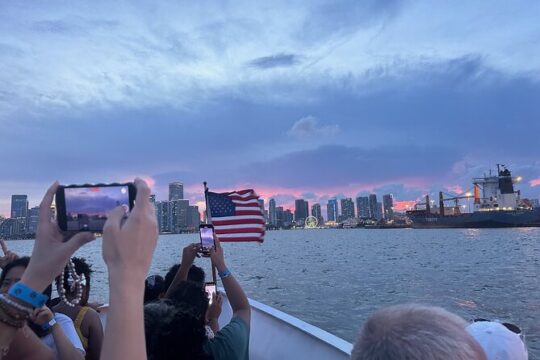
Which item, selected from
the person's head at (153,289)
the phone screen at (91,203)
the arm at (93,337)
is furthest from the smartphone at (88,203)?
the person's head at (153,289)

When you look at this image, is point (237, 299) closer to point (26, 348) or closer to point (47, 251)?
point (26, 348)

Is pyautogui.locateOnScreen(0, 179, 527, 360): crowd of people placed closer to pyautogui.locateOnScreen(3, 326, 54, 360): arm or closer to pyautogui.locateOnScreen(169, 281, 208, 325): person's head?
pyautogui.locateOnScreen(3, 326, 54, 360): arm

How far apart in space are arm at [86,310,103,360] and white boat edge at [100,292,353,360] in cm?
49

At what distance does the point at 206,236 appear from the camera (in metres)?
4.23

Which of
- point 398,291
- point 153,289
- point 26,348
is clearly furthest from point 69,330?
point 398,291

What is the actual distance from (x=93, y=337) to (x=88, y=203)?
2.26 meters

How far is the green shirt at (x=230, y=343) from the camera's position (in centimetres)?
244

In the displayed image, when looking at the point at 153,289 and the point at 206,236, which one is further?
the point at 153,289

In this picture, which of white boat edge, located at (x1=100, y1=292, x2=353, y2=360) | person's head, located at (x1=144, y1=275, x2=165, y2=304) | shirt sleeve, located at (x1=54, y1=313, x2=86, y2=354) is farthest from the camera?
person's head, located at (x1=144, y1=275, x2=165, y2=304)

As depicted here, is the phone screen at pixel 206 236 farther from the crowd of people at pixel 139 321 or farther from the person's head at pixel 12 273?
the crowd of people at pixel 139 321

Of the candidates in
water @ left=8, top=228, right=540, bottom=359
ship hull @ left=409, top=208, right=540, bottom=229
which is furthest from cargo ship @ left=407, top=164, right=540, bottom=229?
water @ left=8, top=228, right=540, bottom=359

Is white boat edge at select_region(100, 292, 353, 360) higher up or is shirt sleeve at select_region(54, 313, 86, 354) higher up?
shirt sleeve at select_region(54, 313, 86, 354)

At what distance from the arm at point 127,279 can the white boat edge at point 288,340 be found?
10.2 ft

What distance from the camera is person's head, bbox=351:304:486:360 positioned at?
1117 millimetres
